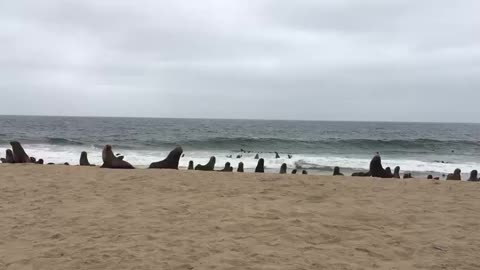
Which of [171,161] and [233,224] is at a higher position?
[171,161]

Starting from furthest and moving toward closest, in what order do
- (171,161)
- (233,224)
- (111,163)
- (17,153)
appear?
(17,153)
(171,161)
(111,163)
(233,224)

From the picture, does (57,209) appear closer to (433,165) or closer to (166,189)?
(166,189)

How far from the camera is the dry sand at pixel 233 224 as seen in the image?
4559 mm

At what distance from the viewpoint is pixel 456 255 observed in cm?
477

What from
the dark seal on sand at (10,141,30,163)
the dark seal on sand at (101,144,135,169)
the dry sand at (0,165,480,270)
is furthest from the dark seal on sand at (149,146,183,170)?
the dark seal on sand at (10,141,30,163)

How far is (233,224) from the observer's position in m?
5.84

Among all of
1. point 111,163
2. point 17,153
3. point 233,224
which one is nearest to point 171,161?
point 111,163

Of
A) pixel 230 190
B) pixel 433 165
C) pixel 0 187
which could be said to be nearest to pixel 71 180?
pixel 0 187

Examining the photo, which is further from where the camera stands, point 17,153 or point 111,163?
point 17,153

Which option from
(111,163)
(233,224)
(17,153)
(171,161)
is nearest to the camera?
(233,224)

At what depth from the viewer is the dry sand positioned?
4559 millimetres

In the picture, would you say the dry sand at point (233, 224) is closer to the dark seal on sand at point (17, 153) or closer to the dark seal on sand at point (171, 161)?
the dark seal on sand at point (171, 161)

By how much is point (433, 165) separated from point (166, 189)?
858 inches

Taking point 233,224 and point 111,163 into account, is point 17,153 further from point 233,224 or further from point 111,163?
point 233,224
